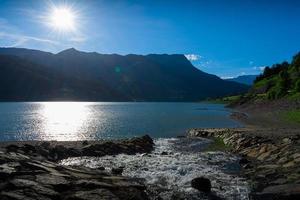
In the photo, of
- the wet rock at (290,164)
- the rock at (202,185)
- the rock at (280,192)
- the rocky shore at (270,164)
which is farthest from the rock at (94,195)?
the wet rock at (290,164)

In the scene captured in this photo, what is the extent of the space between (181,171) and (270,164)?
8.17m

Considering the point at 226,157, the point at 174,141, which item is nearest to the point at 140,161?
the point at 226,157

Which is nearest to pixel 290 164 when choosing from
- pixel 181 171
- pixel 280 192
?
pixel 280 192

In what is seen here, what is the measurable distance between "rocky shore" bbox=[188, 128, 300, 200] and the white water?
120 centimetres

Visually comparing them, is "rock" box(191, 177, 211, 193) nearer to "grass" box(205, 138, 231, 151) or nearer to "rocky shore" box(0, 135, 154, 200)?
"rocky shore" box(0, 135, 154, 200)

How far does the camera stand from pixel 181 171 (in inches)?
1261

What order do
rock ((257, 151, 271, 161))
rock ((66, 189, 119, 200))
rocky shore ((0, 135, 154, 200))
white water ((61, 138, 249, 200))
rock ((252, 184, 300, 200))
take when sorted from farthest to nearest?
rock ((257, 151, 271, 161)) < white water ((61, 138, 249, 200)) < rock ((252, 184, 300, 200)) < rock ((66, 189, 119, 200)) < rocky shore ((0, 135, 154, 200))

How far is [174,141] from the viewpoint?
→ 197 ft

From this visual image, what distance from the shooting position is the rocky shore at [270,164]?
2396 cm

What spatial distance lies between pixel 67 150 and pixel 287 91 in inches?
4690

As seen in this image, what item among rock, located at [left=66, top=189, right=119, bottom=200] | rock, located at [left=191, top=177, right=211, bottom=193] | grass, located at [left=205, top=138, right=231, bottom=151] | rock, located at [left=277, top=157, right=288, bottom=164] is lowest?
grass, located at [left=205, top=138, right=231, bottom=151]

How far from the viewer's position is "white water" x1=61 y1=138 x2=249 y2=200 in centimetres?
2508

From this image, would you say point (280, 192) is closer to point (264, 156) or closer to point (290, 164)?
point (290, 164)

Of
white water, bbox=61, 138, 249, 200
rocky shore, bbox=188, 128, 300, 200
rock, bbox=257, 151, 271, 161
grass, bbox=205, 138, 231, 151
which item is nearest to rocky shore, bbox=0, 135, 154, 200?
white water, bbox=61, 138, 249, 200
